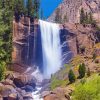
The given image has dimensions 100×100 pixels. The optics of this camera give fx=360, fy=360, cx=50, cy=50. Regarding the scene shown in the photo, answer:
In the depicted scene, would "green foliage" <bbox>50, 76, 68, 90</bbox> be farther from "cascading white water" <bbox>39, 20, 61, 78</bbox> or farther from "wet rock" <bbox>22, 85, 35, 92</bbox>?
"cascading white water" <bbox>39, 20, 61, 78</bbox>

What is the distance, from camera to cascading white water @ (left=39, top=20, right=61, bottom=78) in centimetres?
12238

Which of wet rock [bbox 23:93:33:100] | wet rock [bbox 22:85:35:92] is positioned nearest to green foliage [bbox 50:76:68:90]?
wet rock [bbox 23:93:33:100]

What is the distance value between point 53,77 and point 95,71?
49.0 feet

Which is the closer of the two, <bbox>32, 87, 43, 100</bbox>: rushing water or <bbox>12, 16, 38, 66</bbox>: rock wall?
<bbox>32, 87, 43, 100</bbox>: rushing water

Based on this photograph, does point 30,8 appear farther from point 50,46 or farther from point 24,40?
point 50,46

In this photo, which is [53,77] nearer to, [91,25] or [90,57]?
[90,57]

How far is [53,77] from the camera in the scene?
101 metres

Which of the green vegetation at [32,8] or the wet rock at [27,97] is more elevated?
the green vegetation at [32,8]

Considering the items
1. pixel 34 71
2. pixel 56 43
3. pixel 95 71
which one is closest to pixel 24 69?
pixel 34 71

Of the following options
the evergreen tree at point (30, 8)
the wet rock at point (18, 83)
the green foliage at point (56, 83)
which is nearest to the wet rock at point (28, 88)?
the wet rock at point (18, 83)

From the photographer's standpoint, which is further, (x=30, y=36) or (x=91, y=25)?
(x=91, y=25)

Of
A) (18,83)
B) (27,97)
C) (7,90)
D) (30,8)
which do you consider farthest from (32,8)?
(7,90)

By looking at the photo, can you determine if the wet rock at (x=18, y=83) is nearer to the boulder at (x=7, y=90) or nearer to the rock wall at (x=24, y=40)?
the boulder at (x=7, y=90)

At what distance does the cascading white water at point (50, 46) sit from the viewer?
122375 millimetres
